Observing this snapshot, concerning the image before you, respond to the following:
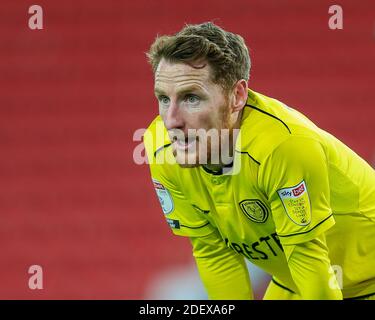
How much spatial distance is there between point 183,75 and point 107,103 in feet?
8.25

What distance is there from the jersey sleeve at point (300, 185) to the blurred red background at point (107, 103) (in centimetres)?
228

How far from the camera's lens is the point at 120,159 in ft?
14.4

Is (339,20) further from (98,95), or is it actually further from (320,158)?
(320,158)

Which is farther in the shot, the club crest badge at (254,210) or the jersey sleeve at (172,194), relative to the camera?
the jersey sleeve at (172,194)

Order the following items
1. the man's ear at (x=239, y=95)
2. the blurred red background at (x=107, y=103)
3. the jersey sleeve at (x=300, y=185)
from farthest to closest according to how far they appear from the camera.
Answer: the blurred red background at (x=107, y=103), the man's ear at (x=239, y=95), the jersey sleeve at (x=300, y=185)

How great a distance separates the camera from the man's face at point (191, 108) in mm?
1957

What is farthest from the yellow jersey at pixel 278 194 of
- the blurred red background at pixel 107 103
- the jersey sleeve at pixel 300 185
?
the blurred red background at pixel 107 103

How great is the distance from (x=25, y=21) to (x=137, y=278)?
1404 millimetres

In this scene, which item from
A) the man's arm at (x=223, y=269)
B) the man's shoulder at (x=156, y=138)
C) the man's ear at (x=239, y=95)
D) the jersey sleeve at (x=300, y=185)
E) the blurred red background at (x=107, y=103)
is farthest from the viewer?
the blurred red background at (x=107, y=103)

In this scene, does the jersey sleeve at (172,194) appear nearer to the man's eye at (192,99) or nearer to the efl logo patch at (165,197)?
the efl logo patch at (165,197)

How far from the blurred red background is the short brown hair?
7.43 ft

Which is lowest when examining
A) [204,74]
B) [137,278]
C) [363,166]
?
[137,278]

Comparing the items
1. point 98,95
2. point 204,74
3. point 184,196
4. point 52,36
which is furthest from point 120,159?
point 204,74

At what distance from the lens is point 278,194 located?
1964 mm
